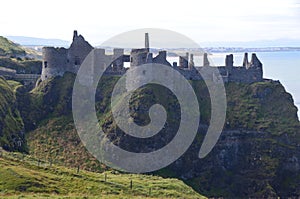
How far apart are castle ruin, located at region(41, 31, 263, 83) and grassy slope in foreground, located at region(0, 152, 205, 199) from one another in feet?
120

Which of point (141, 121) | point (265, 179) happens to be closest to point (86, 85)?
point (141, 121)

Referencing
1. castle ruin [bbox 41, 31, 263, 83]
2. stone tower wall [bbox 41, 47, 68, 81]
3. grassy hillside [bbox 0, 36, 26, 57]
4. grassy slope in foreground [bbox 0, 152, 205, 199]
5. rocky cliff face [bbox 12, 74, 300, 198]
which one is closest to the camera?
grassy slope in foreground [bbox 0, 152, 205, 199]

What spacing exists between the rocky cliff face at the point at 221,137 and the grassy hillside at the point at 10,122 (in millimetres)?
4401

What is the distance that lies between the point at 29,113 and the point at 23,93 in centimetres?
459

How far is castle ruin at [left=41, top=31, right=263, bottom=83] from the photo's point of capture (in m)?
94.9

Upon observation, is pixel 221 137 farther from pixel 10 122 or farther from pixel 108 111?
pixel 10 122

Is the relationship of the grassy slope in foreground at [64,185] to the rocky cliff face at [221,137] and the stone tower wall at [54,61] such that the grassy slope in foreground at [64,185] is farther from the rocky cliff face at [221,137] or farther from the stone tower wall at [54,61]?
the stone tower wall at [54,61]

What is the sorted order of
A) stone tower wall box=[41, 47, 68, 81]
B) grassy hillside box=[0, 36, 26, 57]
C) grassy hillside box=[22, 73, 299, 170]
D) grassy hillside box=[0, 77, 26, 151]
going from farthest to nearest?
grassy hillside box=[0, 36, 26, 57] → stone tower wall box=[41, 47, 68, 81] → grassy hillside box=[22, 73, 299, 170] → grassy hillside box=[0, 77, 26, 151]

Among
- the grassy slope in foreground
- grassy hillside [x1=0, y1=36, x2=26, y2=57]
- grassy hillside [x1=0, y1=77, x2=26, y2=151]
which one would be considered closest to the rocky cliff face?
grassy hillside [x1=0, y1=77, x2=26, y2=151]

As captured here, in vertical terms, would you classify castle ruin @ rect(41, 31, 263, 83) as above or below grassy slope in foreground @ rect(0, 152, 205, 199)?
above

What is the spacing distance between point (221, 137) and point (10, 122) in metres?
31.2

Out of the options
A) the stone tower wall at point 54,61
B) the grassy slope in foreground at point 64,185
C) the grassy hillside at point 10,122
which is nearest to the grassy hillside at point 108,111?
the stone tower wall at point 54,61

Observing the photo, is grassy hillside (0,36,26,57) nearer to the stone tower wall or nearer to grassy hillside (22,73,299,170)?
the stone tower wall

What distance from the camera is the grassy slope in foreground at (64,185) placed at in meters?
49.5
